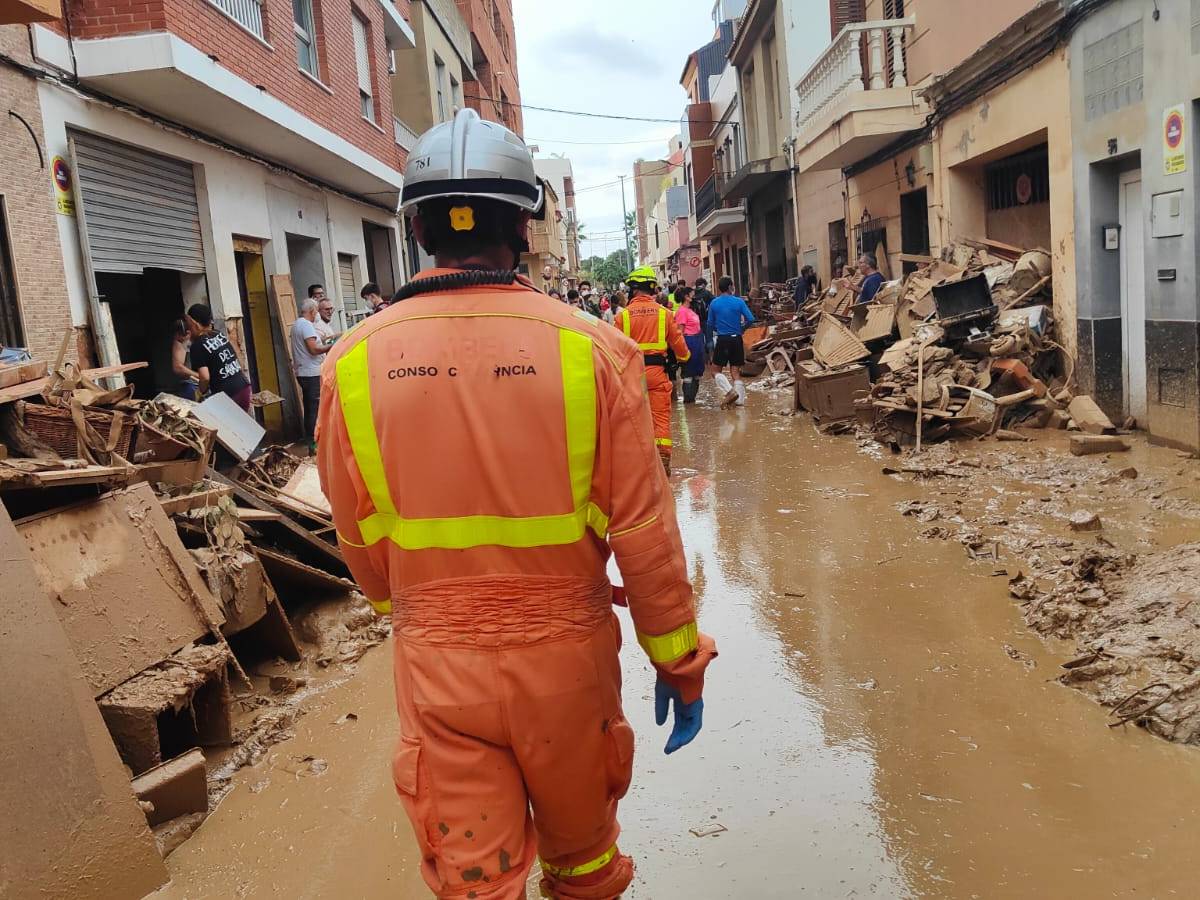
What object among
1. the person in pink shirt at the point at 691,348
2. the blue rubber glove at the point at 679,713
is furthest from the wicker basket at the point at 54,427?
the person in pink shirt at the point at 691,348

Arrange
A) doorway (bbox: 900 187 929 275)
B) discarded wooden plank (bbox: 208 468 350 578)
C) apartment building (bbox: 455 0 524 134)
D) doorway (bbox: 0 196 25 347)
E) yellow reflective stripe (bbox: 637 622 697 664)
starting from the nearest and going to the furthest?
yellow reflective stripe (bbox: 637 622 697 664) < discarded wooden plank (bbox: 208 468 350 578) < doorway (bbox: 0 196 25 347) < doorway (bbox: 900 187 929 275) < apartment building (bbox: 455 0 524 134)

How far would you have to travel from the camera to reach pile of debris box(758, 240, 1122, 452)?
8867 millimetres

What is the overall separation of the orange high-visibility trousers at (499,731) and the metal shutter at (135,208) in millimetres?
7419

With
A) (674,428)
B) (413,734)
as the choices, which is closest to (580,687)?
(413,734)

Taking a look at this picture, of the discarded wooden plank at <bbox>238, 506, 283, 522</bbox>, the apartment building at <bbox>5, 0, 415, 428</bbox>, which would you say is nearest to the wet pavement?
the discarded wooden plank at <bbox>238, 506, 283, 522</bbox>

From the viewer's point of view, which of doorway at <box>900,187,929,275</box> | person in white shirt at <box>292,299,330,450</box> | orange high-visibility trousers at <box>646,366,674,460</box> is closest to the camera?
orange high-visibility trousers at <box>646,366,674,460</box>

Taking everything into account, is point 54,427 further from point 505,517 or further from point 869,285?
point 869,285

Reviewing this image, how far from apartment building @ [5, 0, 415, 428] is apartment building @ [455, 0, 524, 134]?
893cm

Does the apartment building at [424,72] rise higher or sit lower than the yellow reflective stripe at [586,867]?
higher

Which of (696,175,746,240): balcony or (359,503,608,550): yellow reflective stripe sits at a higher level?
(696,175,746,240): balcony

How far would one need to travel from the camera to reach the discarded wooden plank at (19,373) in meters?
4.32

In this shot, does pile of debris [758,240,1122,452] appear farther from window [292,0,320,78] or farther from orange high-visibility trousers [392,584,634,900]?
window [292,0,320,78]

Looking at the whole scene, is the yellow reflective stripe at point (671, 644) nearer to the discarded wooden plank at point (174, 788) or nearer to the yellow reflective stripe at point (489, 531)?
the yellow reflective stripe at point (489, 531)

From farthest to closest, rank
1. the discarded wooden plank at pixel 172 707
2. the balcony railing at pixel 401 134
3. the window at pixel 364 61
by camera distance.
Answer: the balcony railing at pixel 401 134
the window at pixel 364 61
the discarded wooden plank at pixel 172 707
